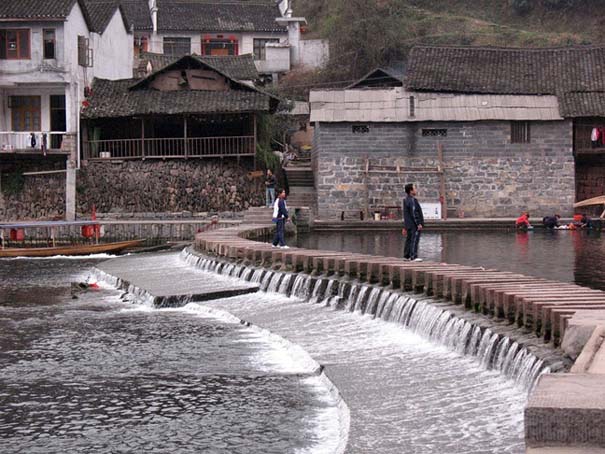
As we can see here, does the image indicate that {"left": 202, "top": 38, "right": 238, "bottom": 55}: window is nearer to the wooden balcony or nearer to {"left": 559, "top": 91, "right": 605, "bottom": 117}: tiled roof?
the wooden balcony

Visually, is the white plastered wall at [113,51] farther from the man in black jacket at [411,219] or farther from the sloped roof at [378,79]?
the man in black jacket at [411,219]

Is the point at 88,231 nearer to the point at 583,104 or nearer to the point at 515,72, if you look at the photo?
the point at 515,72

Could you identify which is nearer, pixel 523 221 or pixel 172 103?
pixel 523 221

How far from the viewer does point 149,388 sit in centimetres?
1347

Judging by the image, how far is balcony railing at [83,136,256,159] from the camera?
1812 inches

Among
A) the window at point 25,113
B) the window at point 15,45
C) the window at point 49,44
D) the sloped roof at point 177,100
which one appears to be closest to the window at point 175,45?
the sloped roof at point 177,100

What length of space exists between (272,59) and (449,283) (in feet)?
158

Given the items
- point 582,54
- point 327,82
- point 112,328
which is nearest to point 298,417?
point 112,328

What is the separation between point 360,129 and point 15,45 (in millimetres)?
14007

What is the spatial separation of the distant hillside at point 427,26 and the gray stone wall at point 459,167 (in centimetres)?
1666

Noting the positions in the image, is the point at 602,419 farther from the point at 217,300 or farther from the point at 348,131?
the point at 348,131

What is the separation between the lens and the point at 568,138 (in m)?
42.7

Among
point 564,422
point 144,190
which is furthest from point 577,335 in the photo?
point 144,190

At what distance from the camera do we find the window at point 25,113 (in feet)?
154
